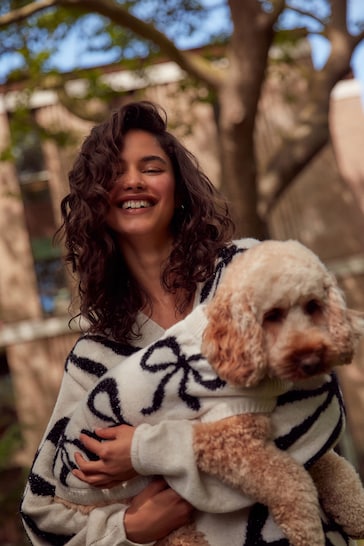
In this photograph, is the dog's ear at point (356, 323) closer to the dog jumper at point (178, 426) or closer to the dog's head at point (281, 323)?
the dog's head at point (281, 323)

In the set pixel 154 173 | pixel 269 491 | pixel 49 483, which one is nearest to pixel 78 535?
pixel 49 483

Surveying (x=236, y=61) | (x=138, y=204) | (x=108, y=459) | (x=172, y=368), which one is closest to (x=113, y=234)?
(x=138, y=204)

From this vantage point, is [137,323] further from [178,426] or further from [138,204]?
[178,426]

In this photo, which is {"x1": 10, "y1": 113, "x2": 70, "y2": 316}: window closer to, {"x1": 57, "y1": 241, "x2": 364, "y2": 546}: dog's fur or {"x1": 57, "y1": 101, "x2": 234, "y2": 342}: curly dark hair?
{"x1": 57, "y1": 101, "x2": 234, "y2": 342}: curly dark hair

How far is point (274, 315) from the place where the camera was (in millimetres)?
1790

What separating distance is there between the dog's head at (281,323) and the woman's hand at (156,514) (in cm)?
43

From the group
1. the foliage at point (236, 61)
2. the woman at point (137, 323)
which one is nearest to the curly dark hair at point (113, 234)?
the woman at point (137, 323)

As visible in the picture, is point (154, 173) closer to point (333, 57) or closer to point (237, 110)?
point (237, 110)

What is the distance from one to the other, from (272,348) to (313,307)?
14 centimetres

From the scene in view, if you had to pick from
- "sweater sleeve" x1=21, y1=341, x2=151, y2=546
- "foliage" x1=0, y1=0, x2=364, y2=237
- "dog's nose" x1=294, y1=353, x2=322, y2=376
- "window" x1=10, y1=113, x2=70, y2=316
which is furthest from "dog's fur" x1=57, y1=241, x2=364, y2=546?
"window" x1=10, y1=113, x2=70, y2=316

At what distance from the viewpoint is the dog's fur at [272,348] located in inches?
68.5

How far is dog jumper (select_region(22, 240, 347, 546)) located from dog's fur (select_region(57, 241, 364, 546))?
0.05 meters

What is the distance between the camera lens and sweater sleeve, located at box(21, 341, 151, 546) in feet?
6.91

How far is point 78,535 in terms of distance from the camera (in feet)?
7.06
